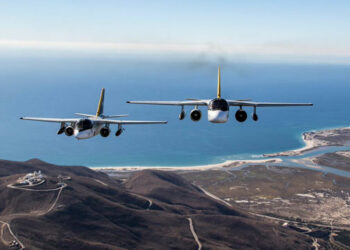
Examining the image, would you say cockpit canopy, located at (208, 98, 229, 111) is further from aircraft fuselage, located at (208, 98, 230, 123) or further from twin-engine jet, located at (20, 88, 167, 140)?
twin-engine jet, located at (20, 88, 167, 140)

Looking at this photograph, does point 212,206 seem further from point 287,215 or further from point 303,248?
point 303,248

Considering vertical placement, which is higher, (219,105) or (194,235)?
(219,105)

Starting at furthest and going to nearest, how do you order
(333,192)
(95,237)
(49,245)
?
1. (333,192)
2. (95,237)
3. (49,245)

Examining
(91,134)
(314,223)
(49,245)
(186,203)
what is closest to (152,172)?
(186,203)

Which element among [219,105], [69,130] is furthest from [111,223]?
[219,105]

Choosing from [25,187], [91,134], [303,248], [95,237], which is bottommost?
[303,248]

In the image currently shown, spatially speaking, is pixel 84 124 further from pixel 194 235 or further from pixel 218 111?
pixel 194 235

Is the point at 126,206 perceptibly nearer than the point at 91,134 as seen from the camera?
No

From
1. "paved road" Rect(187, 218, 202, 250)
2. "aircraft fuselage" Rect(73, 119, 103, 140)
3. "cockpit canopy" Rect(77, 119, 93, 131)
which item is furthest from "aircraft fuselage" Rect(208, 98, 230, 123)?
"paved road" Rect(187, 218, 202, 250)
